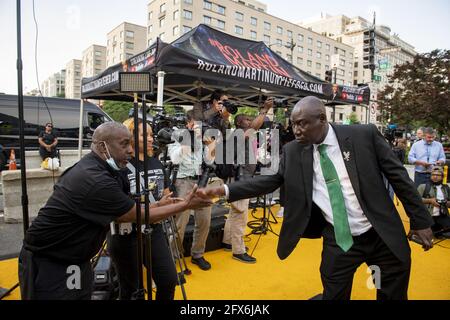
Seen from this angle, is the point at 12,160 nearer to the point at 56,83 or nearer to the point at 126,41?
the point at 126,41

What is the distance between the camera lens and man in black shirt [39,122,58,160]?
30.7 feet

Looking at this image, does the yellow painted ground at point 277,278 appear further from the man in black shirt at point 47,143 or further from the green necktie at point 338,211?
the man in black shirt at point 47,143

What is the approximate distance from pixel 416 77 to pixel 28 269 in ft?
75.0

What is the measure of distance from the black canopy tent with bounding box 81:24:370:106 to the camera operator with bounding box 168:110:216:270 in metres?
0.62

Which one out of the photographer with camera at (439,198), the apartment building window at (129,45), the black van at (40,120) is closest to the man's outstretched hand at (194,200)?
the photographer with camera at (439,198)

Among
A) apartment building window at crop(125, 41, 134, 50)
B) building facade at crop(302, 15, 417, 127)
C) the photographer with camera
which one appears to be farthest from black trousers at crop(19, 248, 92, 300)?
building facade at crop(302, 15, 417, 127)

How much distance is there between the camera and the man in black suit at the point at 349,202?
6.84 ft

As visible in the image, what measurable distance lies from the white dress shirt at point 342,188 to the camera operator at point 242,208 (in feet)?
5.96

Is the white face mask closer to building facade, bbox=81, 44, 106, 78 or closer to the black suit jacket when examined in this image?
the black suit jacket

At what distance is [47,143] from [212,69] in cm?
781

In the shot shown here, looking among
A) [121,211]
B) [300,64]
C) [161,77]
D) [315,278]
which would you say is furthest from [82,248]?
[300,64]

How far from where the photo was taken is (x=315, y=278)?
364 centimetres

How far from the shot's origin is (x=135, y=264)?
249 cm

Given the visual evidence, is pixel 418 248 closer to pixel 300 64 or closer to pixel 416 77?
pixel 416 77
